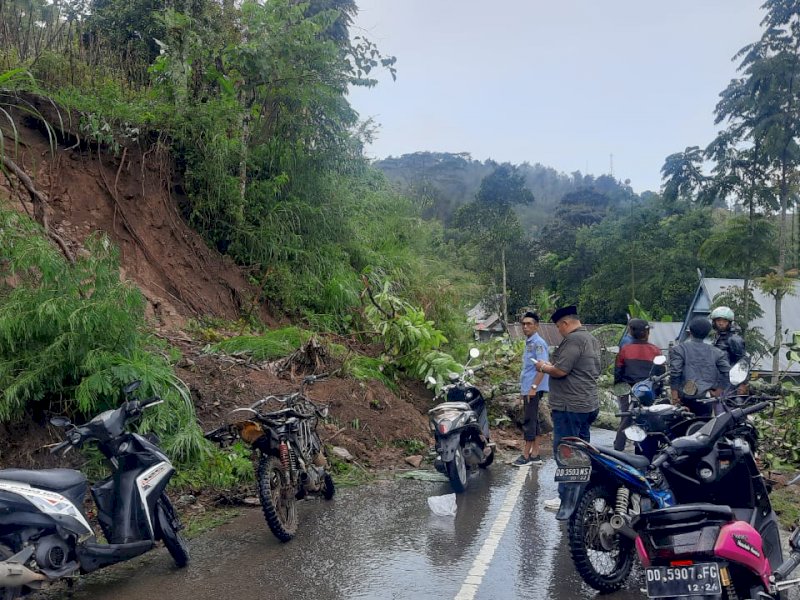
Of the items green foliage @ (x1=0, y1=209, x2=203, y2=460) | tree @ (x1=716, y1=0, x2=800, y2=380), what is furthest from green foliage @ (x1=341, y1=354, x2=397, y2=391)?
tree @ (x1=716, y1=0, x2=800, y2=380)

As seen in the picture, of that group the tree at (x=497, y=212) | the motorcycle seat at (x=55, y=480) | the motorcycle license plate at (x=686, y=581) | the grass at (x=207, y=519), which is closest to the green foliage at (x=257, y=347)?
the grass at (x=207, y=519)

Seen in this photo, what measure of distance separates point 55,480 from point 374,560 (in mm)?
→ 2544

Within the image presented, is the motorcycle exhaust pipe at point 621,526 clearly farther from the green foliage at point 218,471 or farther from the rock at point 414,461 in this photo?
the rock at point 414,461

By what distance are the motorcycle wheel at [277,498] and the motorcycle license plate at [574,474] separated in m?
2.49

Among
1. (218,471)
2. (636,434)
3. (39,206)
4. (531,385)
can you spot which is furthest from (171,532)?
(39,206)

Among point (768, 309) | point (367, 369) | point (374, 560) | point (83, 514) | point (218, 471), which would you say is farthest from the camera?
point (768, 309)

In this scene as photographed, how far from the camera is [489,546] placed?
6160 millimetres

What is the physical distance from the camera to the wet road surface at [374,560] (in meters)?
5.12

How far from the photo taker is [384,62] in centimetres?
1524

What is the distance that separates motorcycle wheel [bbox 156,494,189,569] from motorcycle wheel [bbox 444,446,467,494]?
10.5ft

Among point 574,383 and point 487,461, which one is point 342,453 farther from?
point 574,383

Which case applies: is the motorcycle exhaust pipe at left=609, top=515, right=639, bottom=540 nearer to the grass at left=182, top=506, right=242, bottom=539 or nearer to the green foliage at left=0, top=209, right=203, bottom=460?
the grass at left=182, top=506, right=242, bottom=539

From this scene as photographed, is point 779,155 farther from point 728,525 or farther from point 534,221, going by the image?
point 534,221

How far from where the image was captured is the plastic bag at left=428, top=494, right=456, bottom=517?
23.6ft
